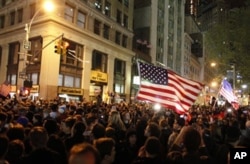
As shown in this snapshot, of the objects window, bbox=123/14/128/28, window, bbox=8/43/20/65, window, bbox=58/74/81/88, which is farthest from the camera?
window, bbox=123/14/128/28

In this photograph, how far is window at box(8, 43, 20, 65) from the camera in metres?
37.6

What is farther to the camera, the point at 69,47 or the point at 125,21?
the point at 125,21

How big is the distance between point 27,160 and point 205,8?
493ft

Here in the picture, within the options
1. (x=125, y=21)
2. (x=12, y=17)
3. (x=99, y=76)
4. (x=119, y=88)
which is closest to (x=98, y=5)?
(x=125, y=21)

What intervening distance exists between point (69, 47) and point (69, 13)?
3492 millimetres

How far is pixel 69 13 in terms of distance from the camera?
116ft

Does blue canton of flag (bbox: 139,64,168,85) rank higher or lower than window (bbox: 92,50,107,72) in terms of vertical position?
lower

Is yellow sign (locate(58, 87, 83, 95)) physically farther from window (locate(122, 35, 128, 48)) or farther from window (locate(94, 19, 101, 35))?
window (locate(122, 35, 128, 48))

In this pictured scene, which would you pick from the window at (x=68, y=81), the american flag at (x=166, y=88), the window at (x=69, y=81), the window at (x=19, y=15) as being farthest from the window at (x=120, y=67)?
the american flag at (x=166, y=88)

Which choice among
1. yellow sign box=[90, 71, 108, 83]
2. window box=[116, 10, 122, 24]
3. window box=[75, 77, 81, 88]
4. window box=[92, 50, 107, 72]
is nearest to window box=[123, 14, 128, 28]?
window box=[116, 10, 122, 24]

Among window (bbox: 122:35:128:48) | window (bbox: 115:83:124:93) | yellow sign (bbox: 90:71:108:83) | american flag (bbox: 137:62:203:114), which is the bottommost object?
american flag (bbox: 137:62:203:114)

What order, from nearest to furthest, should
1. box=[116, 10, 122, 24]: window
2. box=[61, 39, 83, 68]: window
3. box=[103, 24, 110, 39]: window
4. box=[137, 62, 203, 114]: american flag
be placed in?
box=[137, 62, 203, 114]: american flag < box=[61, 39, 83, 68]: window < box=[103, 24, 110, 39]: window < box=[116, 10, 122, 24]: window

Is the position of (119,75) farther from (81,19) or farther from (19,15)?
(19,15)

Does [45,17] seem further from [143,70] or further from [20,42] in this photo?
[143,70]
